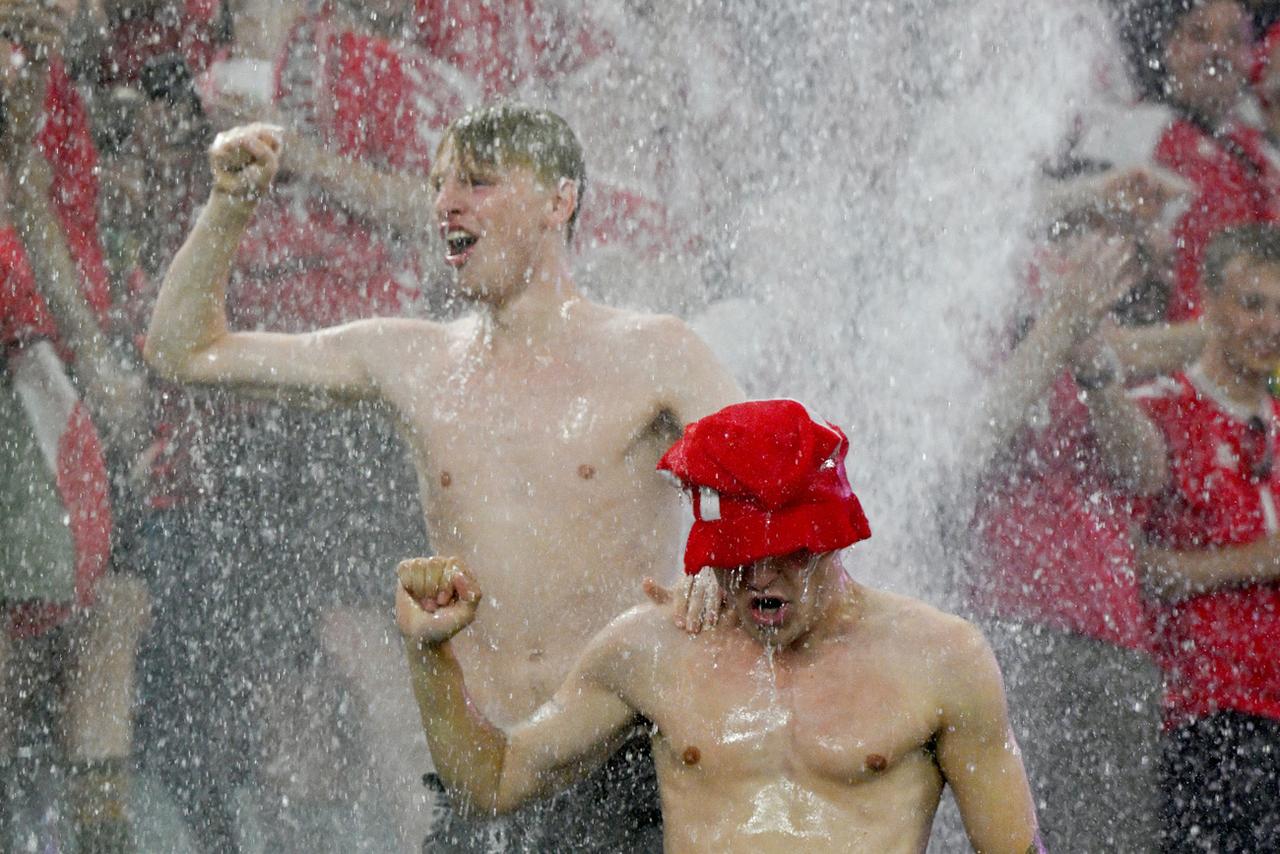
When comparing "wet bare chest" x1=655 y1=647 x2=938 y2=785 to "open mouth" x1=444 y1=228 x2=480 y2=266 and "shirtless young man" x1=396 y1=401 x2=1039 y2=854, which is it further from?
"open mouth" x1=444 y1=228 x2=480 y2=266

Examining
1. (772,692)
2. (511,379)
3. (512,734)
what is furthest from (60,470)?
Answer: (772,692)

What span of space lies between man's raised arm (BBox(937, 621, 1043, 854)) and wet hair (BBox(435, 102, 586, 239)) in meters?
1.40

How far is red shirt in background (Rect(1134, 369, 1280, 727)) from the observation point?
14.7ft

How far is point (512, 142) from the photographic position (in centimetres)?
391

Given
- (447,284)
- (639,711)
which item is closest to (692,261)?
(447,284)

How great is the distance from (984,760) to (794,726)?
→ 286 millimetres

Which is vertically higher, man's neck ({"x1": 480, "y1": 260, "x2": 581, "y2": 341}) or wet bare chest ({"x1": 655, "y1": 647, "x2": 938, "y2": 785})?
man's neck ({"x1": 480, "y1": 260, "x2": 581, "y2": 341})

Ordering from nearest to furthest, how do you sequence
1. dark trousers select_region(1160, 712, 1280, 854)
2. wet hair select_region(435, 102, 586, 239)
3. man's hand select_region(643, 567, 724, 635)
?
man's hand select_region(643, 567, 724, 635)
wet hair select_region(435, 102, 586, 239)
dark trousers select_region(1160, 712, 1280, 854)

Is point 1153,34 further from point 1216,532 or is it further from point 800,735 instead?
point 800,735

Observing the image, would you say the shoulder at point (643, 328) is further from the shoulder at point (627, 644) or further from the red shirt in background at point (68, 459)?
the red shirt in background at point (68, 459)

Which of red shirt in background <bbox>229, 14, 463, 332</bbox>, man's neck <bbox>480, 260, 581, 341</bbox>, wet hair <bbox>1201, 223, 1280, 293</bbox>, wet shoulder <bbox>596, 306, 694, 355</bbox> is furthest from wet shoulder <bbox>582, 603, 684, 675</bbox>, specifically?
wet hair <bbox>1201, 223, 1280, 293</bbox>

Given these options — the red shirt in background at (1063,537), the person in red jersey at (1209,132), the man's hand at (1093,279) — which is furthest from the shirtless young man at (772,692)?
the person in red jersey at (1209,132)

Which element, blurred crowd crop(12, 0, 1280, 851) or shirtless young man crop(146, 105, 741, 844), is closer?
shirtless young man crop(146, 105, 741, 844)

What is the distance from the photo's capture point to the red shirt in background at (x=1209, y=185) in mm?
4801
